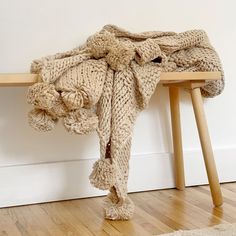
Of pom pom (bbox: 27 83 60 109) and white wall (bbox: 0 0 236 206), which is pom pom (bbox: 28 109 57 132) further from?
white wall (bbox: 0 0 236 206)

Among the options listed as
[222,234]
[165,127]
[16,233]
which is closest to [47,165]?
[16,233]

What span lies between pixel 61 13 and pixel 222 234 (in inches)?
29.5

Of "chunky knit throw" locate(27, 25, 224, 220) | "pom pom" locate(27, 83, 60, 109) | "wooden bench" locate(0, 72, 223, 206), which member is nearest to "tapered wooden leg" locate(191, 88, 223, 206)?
"wooden bench" locate(0, 72, 223, 206)

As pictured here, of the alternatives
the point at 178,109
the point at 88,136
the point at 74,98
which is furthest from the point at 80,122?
the point at 178,109

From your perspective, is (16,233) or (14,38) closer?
(16,233)

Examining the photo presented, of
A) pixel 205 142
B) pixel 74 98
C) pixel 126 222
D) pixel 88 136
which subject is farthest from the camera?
pixel 88 136

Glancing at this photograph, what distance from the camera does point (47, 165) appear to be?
3.86ft

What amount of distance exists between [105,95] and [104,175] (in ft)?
0.60

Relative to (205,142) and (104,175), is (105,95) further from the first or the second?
(205,142)

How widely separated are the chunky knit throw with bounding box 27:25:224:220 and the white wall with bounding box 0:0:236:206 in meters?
0.19

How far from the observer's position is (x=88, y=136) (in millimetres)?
1235

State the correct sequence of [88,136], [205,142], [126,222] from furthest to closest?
[88,136], [205,142], [126,222]

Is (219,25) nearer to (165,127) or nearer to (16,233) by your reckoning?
(165,127)

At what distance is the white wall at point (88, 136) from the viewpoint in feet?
3.77
